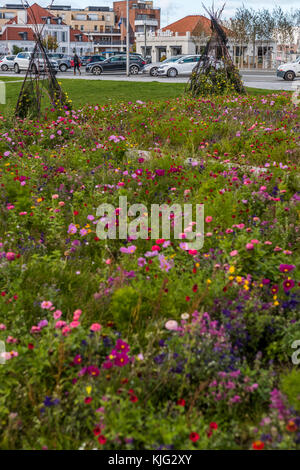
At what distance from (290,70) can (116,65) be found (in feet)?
56.9

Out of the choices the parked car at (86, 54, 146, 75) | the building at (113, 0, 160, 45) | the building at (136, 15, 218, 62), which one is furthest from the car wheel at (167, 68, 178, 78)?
the building at (113, 0, 160, 45)

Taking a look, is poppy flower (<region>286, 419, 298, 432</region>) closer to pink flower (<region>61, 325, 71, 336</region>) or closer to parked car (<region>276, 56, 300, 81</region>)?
pink flower (<region>61, 325, 71, 336</region>)

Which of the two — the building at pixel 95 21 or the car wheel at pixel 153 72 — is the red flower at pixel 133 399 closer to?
the car wheel at pixel 153 72

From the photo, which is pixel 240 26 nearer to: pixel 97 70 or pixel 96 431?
pixel 97 70

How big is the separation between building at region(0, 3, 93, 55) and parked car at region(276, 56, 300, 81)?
64335 mm

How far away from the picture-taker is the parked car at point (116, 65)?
40250 millimetres

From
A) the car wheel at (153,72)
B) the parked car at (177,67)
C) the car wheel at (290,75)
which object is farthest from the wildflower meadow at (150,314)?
the car wheel at (153,72)

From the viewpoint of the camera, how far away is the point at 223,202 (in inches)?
190

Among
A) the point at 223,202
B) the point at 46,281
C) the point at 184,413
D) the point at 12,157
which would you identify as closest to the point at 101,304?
the point at 46,281

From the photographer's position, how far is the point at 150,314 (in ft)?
11.3

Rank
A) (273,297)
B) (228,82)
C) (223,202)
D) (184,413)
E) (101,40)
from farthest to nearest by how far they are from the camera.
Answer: (101,40), (228,82), (223,202), (273,297), (184,413)
